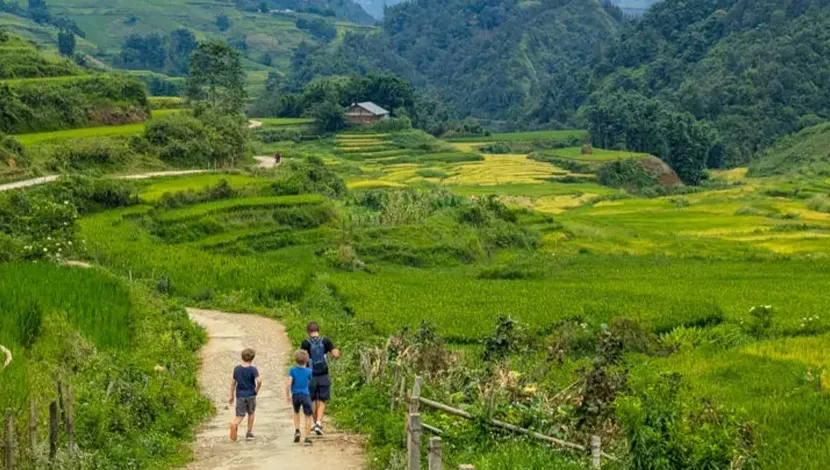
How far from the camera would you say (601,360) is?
36.0 ft

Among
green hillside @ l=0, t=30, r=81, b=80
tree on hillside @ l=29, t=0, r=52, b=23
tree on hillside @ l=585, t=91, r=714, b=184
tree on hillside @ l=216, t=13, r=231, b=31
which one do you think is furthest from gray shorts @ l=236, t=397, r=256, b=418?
tree on hillside @ l=216, t=13, r=231, b=31

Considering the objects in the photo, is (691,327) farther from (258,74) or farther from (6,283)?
(258,74)

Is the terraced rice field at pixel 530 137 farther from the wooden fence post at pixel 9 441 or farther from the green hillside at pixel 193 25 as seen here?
the wooden fence post at pixel 9 441

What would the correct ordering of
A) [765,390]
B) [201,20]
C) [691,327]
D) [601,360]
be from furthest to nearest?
[201,20]
[691,327]
[765,390]
[601,360]

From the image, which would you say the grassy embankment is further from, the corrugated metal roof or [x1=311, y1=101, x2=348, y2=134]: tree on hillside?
the corrugated metal roof

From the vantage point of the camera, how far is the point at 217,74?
6406cm

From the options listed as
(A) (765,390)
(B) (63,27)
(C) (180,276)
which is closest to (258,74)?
(B) (63,27)

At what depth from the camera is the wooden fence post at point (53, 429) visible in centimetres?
885

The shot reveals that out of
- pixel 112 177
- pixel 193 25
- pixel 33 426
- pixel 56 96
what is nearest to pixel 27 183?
pixel 112 177

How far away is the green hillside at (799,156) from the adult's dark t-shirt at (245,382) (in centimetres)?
7276

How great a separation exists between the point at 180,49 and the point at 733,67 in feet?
283

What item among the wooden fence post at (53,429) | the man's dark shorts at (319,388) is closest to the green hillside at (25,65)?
the man's dark shorts at (319,388)

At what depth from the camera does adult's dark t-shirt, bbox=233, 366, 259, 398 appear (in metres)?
11.5

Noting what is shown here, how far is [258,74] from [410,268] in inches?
4562
